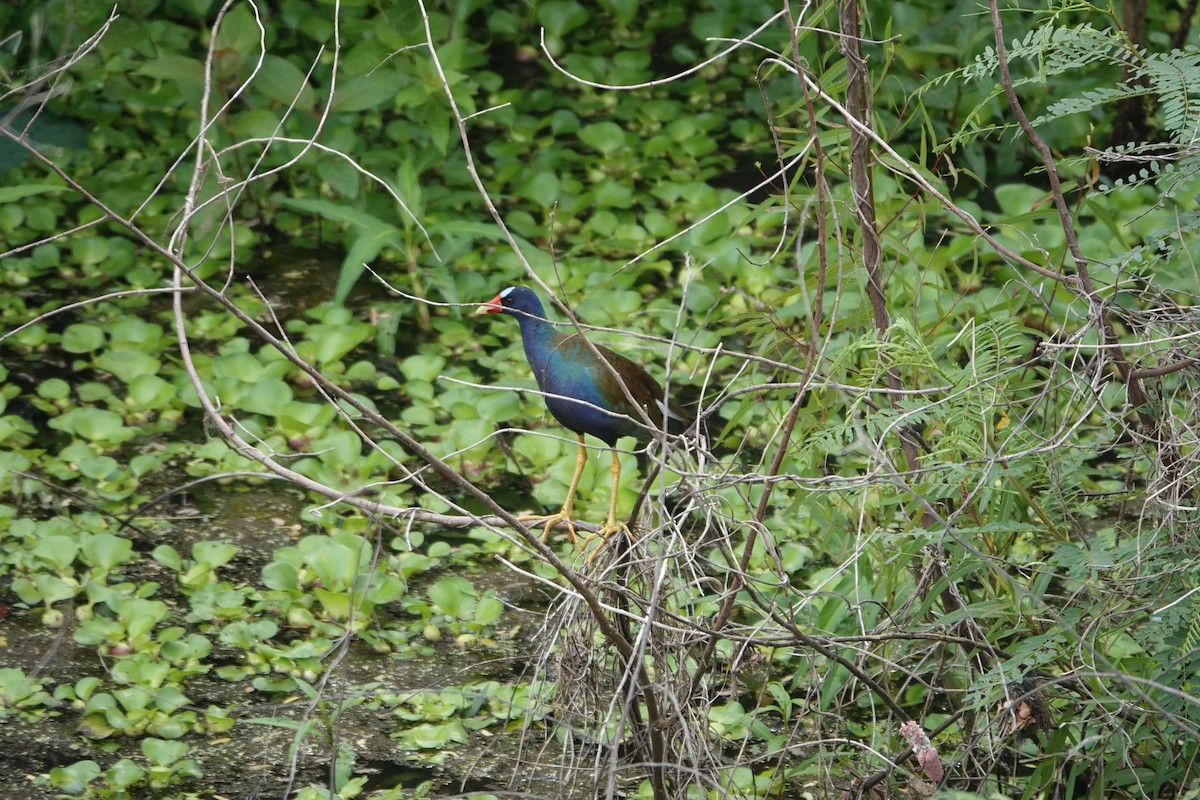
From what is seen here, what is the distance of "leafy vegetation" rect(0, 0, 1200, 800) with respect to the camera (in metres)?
2.35

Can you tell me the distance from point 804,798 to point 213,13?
4274mm

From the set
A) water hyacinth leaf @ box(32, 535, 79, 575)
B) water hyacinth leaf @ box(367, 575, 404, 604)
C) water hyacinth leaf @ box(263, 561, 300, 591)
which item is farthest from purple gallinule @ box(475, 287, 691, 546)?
water hyacinth leaf @ box(32, 535, 79, 575)

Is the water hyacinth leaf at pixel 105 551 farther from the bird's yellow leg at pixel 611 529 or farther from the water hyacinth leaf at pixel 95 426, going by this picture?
the bird's yellow leg at pixel 611 529

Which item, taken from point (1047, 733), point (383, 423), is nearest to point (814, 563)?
point (1047, 733)

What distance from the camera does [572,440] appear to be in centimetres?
310

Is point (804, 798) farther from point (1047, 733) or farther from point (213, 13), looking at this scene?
point (213, 13)

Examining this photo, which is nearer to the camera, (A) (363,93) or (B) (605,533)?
(B) (605,533)

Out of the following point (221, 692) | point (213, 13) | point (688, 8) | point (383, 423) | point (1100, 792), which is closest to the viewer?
point (383, 423)

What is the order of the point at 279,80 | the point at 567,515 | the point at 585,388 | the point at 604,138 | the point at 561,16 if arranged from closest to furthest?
the point at 567,515
the point at 585,388
the point at 279,80
the point at 604,138
the point at 561,16

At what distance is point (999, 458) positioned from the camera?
211cm

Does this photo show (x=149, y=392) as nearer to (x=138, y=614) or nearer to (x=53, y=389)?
(x=53, y=389)

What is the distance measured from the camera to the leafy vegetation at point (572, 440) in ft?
7.70

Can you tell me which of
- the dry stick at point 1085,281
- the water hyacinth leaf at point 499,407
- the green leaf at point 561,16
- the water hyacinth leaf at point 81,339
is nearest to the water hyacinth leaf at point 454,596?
the water hyacinth leaf at point 499,407

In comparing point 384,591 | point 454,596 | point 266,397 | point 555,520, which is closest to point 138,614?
point 384,591
